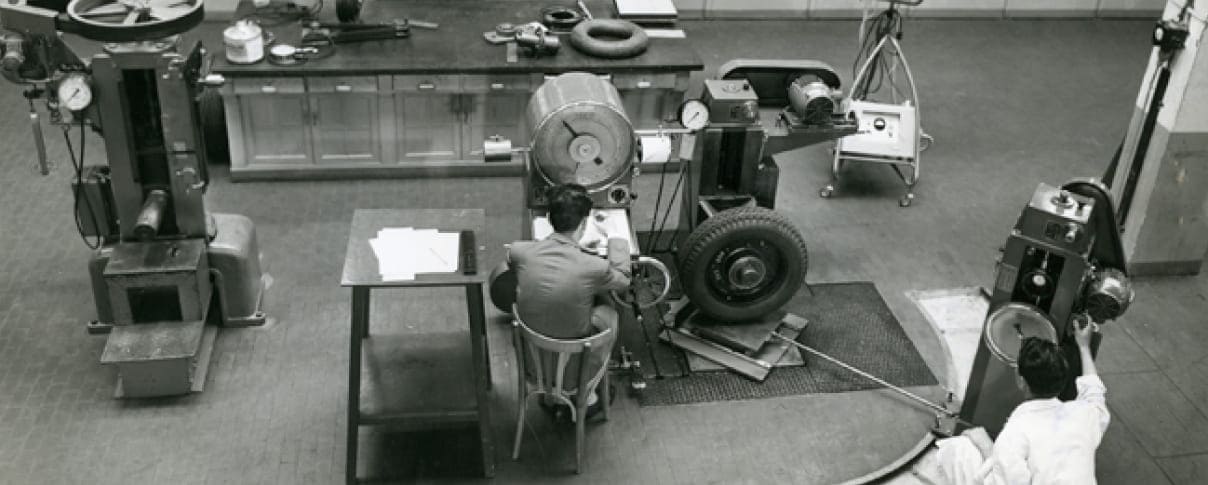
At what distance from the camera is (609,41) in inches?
324

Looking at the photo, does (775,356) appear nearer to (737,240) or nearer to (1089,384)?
(737,240)

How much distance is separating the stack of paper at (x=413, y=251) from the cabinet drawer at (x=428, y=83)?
8.09 feet

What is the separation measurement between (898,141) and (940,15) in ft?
12.9

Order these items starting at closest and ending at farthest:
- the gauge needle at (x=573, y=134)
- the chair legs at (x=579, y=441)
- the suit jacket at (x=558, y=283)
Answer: the suit jacket at (x=558, y=283) < the chair legs at (x=579, y=441) < the gauge needle at (x=573, y=134)

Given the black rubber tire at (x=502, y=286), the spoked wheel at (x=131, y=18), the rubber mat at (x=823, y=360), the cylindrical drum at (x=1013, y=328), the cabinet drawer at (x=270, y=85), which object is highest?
the spoked wheel at (x=131, y=18)

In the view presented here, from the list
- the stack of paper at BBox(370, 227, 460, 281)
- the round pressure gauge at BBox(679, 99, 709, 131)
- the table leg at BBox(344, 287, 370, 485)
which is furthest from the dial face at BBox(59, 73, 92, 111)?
the round pressure gauge at BBox(679, 99, 709, 131)

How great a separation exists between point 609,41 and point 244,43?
2472 mm

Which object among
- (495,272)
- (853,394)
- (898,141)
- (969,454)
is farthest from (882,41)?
(969,454)

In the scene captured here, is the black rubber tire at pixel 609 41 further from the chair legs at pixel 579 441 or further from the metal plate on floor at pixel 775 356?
the chair legs at pixel 579 441

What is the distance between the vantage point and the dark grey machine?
5691 millimetres

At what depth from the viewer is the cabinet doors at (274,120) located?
25.2ft

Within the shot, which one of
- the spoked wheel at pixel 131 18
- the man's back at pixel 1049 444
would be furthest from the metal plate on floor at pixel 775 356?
the spoked wheel at pixel 131 18

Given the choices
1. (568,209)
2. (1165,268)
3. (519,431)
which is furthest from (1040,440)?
(1165,268)

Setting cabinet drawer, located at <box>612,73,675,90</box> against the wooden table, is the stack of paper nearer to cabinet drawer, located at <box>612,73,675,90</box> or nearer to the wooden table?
the wooden table
